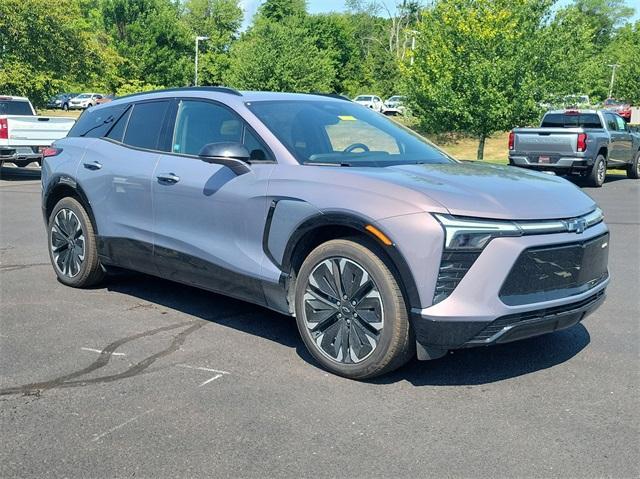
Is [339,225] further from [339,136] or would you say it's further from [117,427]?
[117,427]

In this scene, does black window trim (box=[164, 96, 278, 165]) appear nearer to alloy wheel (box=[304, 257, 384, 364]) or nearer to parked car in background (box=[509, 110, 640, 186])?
alloy wheel (box=[304, 257, 384, 364])

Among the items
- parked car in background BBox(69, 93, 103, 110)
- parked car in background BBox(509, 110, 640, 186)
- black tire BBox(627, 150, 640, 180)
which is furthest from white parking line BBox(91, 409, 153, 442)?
parked car in background BBox(69, 93, 103, 110)

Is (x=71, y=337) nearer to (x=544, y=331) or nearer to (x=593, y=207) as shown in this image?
(x=544, y=331)

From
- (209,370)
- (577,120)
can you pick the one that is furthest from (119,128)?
(577,120)

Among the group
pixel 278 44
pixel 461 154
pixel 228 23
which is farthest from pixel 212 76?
pixel 461 154

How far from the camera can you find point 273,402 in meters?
3.93

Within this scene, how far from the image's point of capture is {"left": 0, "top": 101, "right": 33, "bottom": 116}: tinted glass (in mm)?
18516

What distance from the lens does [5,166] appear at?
21.8 meters

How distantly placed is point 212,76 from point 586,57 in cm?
4447

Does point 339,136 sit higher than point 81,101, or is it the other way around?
point 339,136

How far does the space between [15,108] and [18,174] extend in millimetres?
1834

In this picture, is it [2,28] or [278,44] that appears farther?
[278,44]

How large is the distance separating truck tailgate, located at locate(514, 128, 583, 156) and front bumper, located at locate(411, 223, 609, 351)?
1386 centimetres

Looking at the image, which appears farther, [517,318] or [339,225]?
[339,225]
